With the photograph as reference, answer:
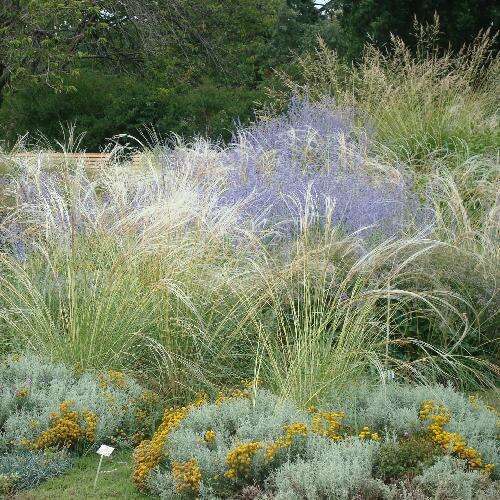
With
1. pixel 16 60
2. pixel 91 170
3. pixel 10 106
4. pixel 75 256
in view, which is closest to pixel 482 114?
pixel 91 170

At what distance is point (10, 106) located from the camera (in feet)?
58.6

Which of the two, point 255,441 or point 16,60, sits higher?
point 16,60

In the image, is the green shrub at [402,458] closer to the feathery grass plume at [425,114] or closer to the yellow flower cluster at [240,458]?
the yellow flower cluster at [240,458]

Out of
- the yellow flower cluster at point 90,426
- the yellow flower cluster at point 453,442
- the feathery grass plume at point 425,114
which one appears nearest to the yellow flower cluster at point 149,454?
the yellow flower cluster at point 90,426

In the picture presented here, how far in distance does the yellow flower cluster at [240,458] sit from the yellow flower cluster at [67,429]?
966mm

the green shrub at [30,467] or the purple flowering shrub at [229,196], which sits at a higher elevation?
the purple flowering shrub at [229,196]

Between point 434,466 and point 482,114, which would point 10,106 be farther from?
point 434,466

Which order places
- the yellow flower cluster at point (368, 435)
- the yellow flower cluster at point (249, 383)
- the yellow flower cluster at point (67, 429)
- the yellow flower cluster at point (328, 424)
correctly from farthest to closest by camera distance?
1. the yellow flower cluster at point (249, 383)
2. the yellow flower cluster at point (67, 429)
3. the yellow flower cluster at point (328, 424)
4. the yellow flower cluster at point (368, 435)

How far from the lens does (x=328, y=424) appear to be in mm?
3719

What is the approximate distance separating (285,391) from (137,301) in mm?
1208

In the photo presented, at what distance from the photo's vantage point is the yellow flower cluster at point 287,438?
340cm

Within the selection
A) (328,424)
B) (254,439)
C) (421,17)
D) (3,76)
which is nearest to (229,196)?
(328,424)

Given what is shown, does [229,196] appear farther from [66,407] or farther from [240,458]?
[240,458]

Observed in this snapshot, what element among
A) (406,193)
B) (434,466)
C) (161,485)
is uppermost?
(406,193)
